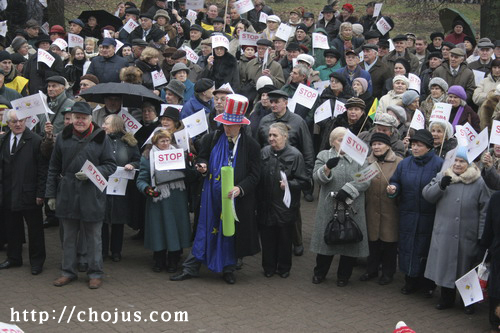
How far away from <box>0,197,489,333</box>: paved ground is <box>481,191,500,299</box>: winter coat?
54 centimetres

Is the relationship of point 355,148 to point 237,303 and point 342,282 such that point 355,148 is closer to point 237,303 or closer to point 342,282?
point 342,282

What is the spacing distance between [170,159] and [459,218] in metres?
3.41

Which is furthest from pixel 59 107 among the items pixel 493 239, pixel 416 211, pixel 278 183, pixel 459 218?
pixel 493 239

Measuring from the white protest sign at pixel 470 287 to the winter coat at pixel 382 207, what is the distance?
1.23m

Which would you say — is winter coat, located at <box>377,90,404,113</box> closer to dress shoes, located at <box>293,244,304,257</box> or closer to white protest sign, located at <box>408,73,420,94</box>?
white protest sign, located at <box>408,73,420,94</box>

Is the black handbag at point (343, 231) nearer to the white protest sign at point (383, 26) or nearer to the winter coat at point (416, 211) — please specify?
the winter coat at point (416, 211)

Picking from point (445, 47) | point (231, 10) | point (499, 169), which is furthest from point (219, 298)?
point (231, 10)

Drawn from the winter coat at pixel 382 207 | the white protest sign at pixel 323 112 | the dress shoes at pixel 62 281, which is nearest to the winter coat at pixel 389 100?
the white protest sign at pixel 323 112

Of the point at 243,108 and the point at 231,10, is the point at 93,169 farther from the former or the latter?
the point at 231,10

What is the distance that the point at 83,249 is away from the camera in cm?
906

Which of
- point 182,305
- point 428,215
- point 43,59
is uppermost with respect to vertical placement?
point 43,59

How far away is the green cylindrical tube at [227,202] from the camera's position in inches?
337

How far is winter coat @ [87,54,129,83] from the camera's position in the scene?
517 inches

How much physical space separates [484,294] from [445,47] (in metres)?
7.47
